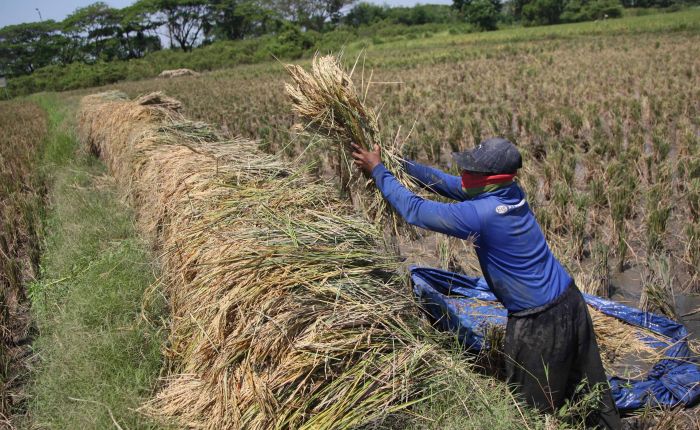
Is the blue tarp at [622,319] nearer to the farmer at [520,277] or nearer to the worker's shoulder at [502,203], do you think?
the farmer at [520,277]

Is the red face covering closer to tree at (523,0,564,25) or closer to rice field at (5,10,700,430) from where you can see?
rice field at (5,10,700,430)

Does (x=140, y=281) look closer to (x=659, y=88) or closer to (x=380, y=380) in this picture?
(x=380, y=380)

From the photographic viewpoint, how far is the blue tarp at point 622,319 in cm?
285

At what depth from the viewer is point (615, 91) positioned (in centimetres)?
1027

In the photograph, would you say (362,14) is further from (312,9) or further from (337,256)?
(337,256)

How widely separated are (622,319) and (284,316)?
2.45 m

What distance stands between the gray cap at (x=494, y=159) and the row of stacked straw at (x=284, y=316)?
60 centimetres

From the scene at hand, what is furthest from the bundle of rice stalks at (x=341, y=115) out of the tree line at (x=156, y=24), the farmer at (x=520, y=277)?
the tree line at (x=156, y=24)

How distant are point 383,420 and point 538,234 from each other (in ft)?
3.80

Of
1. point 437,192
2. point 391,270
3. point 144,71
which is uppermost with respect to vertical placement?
point 144,71

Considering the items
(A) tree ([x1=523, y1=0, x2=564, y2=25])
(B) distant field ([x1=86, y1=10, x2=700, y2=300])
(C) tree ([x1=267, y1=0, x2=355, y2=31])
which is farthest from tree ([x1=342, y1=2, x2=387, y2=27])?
(B) distant field ([x1=86, y1=10, x2=700, y2=300])

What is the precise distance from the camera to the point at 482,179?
242 cm

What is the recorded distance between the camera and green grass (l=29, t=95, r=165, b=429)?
287 centimetres

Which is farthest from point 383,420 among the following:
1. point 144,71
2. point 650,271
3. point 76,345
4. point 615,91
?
point 144,71
